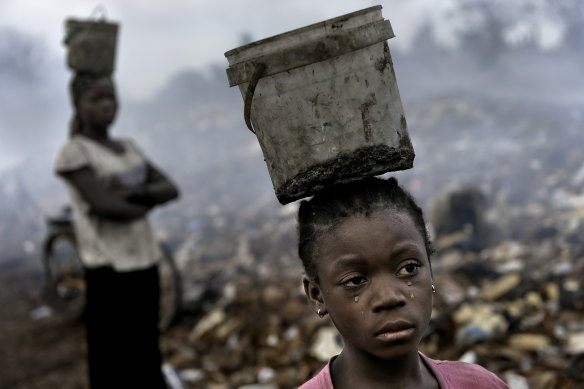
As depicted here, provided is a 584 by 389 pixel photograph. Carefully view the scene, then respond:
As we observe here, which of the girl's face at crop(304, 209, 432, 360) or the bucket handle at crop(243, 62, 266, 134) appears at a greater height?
the bucket handle at crop(243, 62, 266, 134)

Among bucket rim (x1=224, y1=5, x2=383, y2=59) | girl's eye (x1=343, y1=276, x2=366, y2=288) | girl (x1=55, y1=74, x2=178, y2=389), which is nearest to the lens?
bucket rim (x1=224, y1=5, x2=383, y2=59)

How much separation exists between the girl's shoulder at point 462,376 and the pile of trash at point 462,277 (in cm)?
157

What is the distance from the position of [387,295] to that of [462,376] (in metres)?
0.40

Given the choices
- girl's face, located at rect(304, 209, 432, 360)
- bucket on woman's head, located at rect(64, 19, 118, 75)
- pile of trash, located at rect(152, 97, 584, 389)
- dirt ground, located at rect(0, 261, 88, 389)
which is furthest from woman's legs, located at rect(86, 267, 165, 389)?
girl's face, located at rect(304, 209, 432, 360)

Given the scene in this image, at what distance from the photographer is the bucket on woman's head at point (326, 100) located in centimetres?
118

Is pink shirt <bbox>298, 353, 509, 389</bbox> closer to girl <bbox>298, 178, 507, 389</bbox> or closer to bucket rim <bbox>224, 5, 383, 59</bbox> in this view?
girl <bbox>298, 178, 507, 389</bbox>

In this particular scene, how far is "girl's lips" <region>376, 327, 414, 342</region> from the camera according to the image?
1.21m

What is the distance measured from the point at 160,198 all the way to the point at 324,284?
1.89m

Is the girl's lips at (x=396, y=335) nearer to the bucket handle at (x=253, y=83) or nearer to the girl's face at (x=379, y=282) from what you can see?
the girl's face at (x=379, y=282)

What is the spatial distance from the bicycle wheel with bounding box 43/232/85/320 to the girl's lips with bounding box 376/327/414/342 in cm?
474

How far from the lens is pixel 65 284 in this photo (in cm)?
556

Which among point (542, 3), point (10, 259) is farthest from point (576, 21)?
point (10, 259)

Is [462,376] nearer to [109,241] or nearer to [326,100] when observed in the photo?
[326,100]

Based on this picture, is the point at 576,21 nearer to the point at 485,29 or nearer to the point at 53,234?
the point at 485,29
